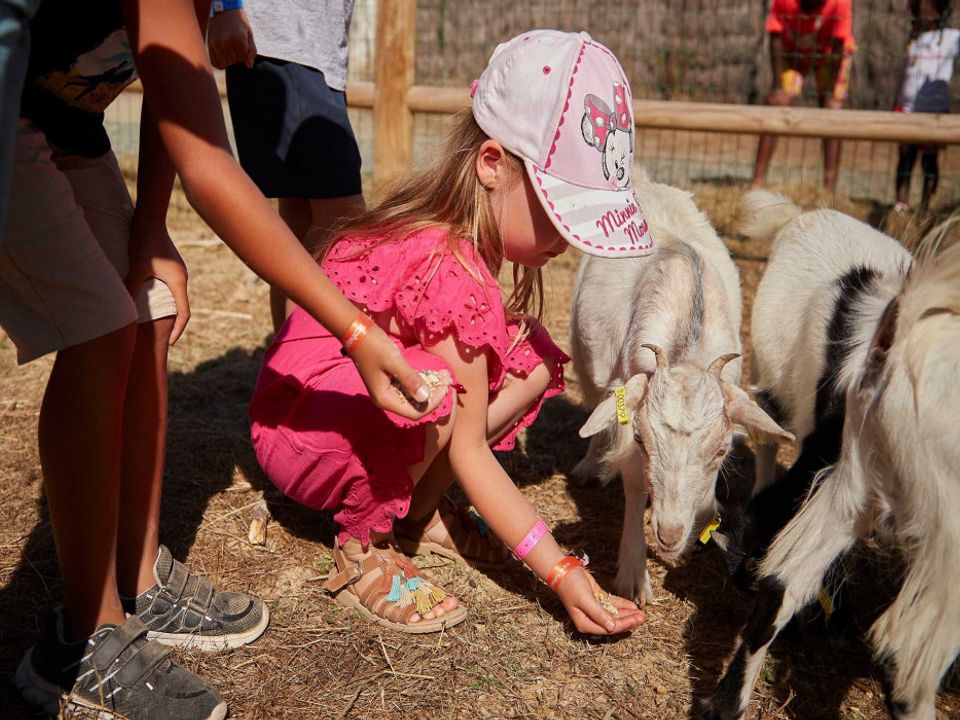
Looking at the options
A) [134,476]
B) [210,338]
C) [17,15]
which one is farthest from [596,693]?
[210,338]

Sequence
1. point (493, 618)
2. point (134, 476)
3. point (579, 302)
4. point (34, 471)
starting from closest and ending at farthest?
point (134, 476) < point (493, 618) < point (34, 471) < point (579, 302)

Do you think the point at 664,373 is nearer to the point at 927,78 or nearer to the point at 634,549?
the point at 634,549

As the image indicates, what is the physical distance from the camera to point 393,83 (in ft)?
18.4

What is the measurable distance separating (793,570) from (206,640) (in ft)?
4.56

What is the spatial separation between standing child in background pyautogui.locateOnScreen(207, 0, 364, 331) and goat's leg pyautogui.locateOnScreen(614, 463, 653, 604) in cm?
132

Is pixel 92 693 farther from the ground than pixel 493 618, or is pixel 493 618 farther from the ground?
pixel 92 693

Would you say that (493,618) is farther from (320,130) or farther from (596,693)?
(320,130)

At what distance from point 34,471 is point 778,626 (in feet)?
7.77

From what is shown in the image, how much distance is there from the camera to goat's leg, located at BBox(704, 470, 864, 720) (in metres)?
1.96

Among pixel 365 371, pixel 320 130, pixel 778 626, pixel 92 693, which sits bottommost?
pixel 92 693

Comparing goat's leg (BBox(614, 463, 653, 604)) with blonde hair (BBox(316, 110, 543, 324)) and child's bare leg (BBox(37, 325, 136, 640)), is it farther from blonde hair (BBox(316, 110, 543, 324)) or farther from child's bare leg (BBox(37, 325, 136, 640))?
child's bare leg (BBox(37, 325, 136, 640))

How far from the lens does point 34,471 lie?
3006 mm

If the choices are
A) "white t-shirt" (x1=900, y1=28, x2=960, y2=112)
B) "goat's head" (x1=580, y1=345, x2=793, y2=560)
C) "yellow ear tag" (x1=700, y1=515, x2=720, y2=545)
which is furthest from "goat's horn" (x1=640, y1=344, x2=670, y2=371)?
"white t-shirt" (x1=900, y1=28, x2=960, y2=112)

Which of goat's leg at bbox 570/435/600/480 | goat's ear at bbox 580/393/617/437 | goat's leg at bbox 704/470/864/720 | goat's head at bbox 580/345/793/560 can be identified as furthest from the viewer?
goat's leg at bbox 570/435/600/480
